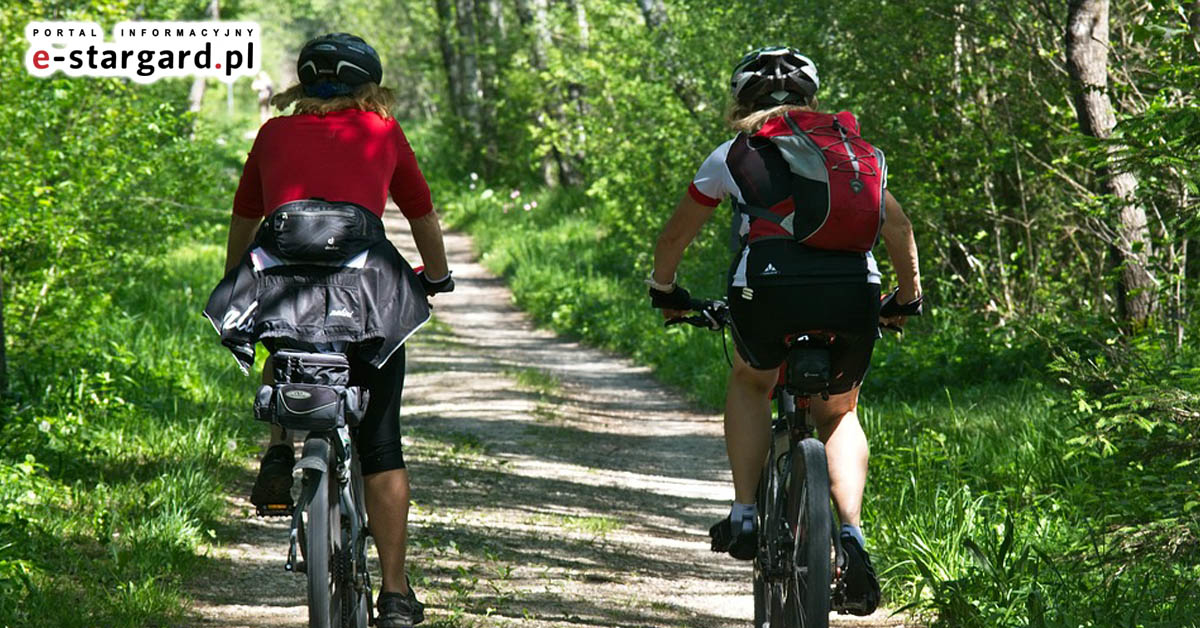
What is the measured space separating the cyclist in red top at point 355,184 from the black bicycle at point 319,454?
166mm

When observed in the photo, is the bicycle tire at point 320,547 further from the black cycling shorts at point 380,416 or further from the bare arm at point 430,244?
the bare arm at point 430,244

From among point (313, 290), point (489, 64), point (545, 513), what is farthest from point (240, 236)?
point (489, 64)

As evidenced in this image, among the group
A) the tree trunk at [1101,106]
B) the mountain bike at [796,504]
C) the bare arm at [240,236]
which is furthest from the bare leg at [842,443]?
the tree trunk at [1101,106]

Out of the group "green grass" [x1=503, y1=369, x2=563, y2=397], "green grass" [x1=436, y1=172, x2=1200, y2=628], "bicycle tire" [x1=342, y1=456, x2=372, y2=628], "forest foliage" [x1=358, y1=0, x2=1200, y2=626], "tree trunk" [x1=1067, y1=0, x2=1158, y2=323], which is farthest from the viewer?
"green grass" [x1=503, y1=369, x2=563, y2=397]

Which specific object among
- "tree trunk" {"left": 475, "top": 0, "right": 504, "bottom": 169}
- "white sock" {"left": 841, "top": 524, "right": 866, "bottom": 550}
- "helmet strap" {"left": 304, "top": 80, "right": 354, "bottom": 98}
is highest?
"tree trunk" {"left": 475, "top": 0, "right": 504, "bottom": 169}

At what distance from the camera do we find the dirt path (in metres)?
5.41

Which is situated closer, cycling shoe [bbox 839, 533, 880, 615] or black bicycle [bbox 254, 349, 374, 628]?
black bicycle [bbox 254, 349, 374, 628]

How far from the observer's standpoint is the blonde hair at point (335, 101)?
4027 millimetres

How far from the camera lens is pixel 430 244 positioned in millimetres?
4336

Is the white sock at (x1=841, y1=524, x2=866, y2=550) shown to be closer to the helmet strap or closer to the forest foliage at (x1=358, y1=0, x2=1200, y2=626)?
the forest foliage at (x1=358, y1=0, x2=1200, y2=626)

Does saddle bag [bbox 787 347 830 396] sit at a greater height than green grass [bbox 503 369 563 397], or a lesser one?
greater

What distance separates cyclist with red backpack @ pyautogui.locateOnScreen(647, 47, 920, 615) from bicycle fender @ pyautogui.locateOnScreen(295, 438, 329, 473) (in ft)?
4.02

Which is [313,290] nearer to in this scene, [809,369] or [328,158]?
[328,158]

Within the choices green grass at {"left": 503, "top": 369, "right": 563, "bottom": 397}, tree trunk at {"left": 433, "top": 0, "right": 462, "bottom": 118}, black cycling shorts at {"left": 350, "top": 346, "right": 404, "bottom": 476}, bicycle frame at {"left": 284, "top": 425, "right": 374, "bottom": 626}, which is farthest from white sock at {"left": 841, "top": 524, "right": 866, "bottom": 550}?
tree trunk at {"left": 433, "top": 0, "right": 462, "bottom": 118}
